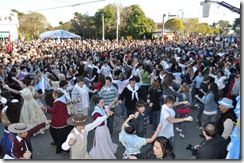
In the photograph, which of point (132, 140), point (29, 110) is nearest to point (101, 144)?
point (132, 140)

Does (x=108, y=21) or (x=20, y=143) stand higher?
(x=108, y=21)

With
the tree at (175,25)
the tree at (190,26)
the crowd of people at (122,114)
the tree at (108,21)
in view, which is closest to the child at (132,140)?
the crowd of people at (122,114)

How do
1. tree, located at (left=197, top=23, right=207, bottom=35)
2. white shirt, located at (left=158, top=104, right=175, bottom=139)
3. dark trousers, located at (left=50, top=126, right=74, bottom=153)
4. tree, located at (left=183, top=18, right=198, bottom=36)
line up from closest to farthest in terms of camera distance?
white shirt, located at (left=158, top=104, right=175, bottom=139) < dark trousers, located at (left=50, top=126, right=74, bottom=153) < tree, located at (left=183, top=18, right=198, bottom=36) < tree, located at (left=197, top=23, right=207, bottom=35)

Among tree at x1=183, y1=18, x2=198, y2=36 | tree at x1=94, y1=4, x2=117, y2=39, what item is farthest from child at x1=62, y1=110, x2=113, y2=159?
tree at x1=183, y1=18, x2=198, y2=36

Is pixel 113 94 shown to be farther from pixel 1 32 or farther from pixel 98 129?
pixel 1 32

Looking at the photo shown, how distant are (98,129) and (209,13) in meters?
10.5

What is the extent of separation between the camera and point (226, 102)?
4719 mm

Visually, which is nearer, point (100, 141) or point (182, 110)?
point (100, 141)

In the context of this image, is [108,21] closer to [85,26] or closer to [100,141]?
[85,26]

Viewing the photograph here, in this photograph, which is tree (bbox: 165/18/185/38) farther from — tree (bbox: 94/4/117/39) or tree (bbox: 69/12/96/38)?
tree (bbox: 69/12/96/38)

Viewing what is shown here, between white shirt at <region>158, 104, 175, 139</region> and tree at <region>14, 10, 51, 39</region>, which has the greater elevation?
tree at <region>14, 10, 51, 39</region>

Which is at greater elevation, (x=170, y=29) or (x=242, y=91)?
(x=170, y=29)

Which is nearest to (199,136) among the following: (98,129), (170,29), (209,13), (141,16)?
(98,129)

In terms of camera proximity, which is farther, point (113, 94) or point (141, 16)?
point (141, 16)
